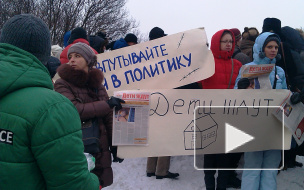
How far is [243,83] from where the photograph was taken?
10.4 ft

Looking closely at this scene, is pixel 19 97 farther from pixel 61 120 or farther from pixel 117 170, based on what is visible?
pixel 117 170

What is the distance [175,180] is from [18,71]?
3511 millimetres

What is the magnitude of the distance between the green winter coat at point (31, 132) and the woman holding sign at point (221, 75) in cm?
257

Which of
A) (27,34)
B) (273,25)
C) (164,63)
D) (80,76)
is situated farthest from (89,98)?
(273,25)

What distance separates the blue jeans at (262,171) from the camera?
340 cm

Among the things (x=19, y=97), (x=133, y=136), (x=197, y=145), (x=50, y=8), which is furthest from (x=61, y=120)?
(x=50, y=8)

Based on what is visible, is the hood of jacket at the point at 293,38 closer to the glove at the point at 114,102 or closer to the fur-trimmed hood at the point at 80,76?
the glove at the point at 114,102

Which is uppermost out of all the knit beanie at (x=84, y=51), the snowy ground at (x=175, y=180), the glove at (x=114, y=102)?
the knit beanie at (x=84, y=51)

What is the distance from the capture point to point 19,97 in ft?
3.87

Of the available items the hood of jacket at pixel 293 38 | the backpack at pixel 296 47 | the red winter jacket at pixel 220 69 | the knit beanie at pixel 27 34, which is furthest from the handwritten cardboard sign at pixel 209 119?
the knit beanie at pixel 27 34

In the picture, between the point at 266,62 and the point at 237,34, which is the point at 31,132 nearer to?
the point at 266,62

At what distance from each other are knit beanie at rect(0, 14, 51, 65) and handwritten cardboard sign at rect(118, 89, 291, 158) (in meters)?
1.75

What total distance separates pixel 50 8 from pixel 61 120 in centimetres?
2141

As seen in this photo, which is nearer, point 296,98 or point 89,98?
point 89,98
